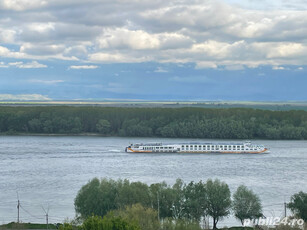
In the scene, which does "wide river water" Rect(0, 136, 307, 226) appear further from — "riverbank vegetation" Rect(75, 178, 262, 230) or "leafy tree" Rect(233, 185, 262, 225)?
"riverbank vegetation" Rect(75, 178, 262, 230)

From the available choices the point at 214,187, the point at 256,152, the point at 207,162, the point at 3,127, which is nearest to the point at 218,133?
the point at 256,152

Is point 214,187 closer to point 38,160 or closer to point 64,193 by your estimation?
point 64,193

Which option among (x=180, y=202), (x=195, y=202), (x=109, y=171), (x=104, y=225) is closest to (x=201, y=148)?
(x=109, y=171)

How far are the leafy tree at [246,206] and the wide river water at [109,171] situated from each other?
3.93ft

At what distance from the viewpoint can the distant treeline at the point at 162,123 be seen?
60.7 m

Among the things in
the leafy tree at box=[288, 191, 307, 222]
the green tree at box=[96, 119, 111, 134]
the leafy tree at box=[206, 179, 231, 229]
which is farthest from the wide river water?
the green tree at box=[96, 119, 111, 134]

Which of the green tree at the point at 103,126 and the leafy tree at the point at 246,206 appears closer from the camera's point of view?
the leafy tree at the point at 246,206

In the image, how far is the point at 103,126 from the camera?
64500 millimetres

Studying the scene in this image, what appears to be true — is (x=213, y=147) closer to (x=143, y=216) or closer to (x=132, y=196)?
(x=132, y=196)

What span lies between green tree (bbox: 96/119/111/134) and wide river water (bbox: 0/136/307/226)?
1121 cm

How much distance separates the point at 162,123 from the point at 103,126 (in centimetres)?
669

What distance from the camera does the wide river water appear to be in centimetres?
2469

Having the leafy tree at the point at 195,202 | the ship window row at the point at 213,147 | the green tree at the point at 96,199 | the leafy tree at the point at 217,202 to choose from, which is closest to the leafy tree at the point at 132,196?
the green tree at the point at 96,199

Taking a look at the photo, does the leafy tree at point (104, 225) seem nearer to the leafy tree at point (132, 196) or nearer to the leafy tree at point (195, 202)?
the leafy tree at point (132, 196)
